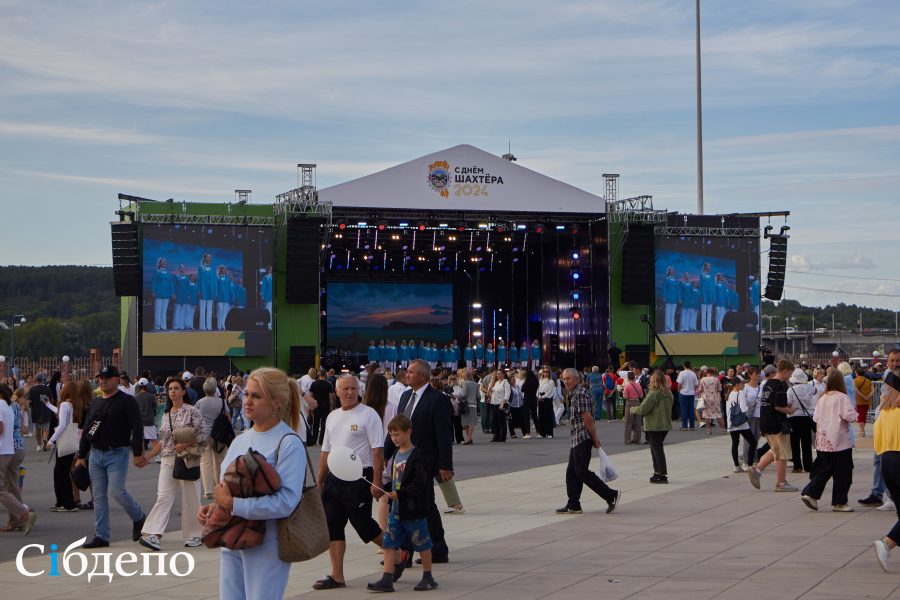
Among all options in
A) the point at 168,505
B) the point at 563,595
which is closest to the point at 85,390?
the point at 168,505

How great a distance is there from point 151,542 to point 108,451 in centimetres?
92

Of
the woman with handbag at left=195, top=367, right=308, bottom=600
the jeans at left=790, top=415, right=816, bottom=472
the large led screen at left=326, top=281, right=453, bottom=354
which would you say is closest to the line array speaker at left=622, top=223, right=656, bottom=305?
the large led screen at left=326, top=281, right=453, bottom=354

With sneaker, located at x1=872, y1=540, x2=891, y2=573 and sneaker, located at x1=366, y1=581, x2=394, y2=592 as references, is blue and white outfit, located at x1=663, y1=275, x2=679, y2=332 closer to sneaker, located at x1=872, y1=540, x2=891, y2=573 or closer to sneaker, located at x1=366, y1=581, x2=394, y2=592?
sneaker, located at x1=872, y1=540, x2=891, y2=573

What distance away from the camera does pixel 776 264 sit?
40781 millimetres

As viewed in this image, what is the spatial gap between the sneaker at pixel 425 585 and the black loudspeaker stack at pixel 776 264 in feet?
109

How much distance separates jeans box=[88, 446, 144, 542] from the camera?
432 inches

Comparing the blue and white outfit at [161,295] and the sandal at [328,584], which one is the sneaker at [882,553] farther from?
the blue and white outfit at [161,295]

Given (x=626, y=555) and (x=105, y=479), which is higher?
(x=105, y=479)

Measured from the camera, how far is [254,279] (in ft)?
119

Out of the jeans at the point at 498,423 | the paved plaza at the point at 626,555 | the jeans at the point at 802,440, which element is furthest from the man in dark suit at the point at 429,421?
the jeans at the point at 498,423

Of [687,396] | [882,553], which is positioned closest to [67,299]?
[687,396]

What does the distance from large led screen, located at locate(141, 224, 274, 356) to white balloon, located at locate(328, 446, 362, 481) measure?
90.4 feet

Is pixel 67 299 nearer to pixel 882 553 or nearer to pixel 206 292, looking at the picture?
pixel 206 292

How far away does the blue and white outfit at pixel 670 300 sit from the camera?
129ft
